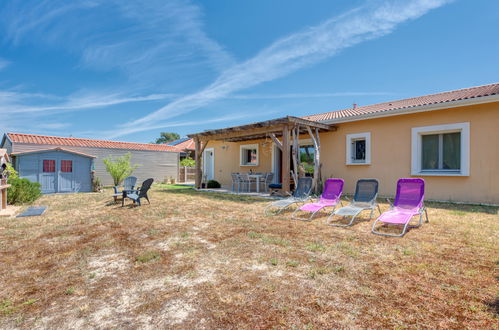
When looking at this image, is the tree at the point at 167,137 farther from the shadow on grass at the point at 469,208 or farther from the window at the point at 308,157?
the shadow on grass at the point at 469,208

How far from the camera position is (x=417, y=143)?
30.6 ft

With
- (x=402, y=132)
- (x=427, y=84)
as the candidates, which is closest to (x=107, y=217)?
(x=402, y=132)

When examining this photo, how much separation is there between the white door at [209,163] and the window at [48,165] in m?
8.33

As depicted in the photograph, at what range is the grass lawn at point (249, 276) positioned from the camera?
2264 mm

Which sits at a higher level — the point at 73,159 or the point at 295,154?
the point at 295,154

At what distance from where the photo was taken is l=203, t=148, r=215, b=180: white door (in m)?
17.6

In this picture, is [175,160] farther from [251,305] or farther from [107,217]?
[251,305]

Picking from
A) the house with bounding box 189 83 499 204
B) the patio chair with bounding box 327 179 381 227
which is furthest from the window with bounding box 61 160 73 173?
the patio chair with bounding box 327 179 381 227

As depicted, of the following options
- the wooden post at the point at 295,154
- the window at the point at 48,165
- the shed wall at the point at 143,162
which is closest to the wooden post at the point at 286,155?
the wooden post at the point at 295,154

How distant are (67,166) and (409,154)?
16.0m

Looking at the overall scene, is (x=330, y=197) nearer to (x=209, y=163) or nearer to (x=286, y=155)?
(x=286, y=155)

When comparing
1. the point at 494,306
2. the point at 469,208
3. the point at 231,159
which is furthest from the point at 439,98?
the point at 231,159

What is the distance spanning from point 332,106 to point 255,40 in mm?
6093

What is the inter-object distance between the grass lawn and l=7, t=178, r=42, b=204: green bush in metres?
4.48
